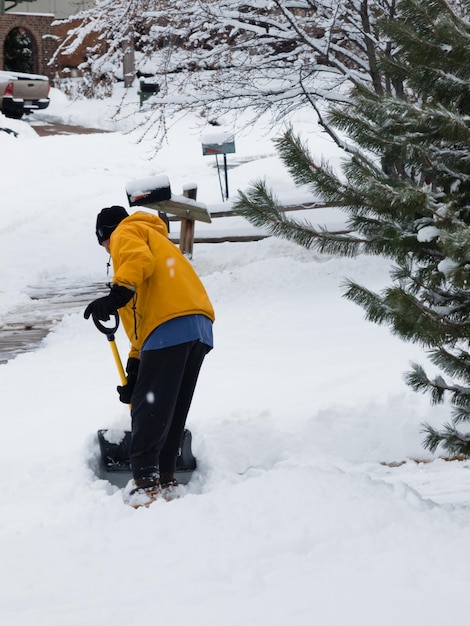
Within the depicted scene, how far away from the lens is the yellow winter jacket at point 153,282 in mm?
4578

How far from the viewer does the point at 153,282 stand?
15.4 feet

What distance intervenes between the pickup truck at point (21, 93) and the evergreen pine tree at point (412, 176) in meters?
23.3

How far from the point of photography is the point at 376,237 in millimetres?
4082

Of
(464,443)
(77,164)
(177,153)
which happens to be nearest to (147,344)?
(464,443)

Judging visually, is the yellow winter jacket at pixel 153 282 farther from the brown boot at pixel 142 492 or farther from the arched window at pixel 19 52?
the arched window at pixel 19 52

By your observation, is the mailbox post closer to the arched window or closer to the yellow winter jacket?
the yellow winter jacket

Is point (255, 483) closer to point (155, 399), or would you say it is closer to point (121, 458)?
point (155, 399)

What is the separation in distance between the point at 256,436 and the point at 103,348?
2851 mm

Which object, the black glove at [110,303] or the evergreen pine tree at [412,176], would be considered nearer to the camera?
the evergreen pine tree at [412,176]

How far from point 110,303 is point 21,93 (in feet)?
79.6

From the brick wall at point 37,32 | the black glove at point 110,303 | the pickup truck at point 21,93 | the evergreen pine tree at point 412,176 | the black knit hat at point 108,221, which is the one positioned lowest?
the pickup truck at point 21,93

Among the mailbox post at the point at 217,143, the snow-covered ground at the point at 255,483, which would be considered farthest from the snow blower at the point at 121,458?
the mailbox post at the point at 217,143

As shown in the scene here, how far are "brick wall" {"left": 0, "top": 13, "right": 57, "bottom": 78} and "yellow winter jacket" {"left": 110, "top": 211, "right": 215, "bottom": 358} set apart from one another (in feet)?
101

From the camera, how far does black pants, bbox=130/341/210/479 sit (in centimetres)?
467
